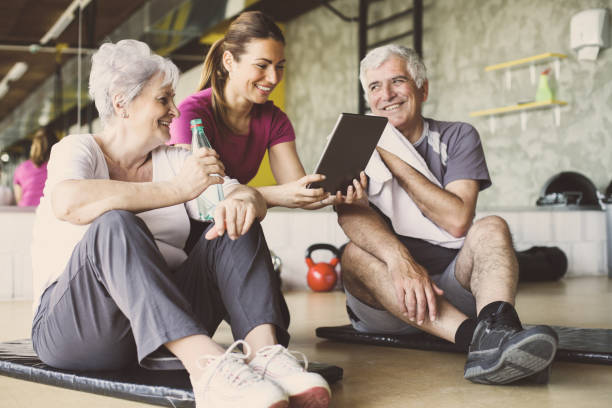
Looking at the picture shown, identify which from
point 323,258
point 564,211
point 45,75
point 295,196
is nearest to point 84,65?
point 45,75

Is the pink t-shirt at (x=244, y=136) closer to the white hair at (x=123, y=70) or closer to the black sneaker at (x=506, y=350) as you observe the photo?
the white hair at (x=123, y=70)

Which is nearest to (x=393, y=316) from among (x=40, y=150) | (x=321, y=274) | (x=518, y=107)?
(x=321, y=274)

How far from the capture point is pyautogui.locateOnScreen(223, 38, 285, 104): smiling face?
188cm

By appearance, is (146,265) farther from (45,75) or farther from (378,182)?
(45,75)

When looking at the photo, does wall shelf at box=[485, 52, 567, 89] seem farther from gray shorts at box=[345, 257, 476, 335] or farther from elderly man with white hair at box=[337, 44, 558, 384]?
gray shorts at box=[345, 257, 476, 335]

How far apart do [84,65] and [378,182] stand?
13.1 ft

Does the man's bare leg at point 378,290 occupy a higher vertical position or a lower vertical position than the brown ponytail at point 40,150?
lower

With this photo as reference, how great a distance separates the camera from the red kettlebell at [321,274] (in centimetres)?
388

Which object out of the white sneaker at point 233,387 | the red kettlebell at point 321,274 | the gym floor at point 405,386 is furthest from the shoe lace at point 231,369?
the red kettlebell at point 321,274

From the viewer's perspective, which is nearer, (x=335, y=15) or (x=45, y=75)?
(x=45, y=75)

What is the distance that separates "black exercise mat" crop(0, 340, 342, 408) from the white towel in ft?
1.80

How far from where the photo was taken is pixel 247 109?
1957 mm

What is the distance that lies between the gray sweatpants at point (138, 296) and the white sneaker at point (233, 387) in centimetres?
9

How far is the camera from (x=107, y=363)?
152cm
